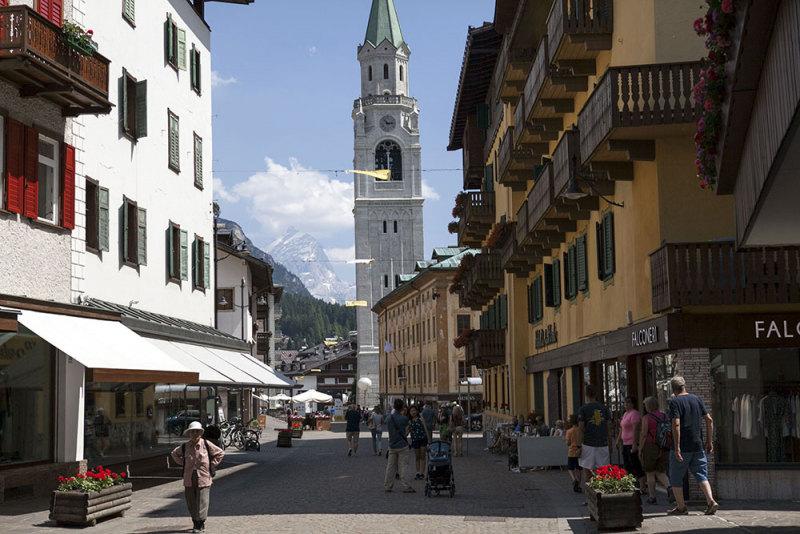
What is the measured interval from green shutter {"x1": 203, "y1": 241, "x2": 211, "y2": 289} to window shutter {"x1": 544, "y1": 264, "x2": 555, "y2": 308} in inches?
399

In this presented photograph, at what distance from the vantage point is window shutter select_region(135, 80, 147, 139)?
25.2 meters

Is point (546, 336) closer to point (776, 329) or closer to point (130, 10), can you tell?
point (130, 10)

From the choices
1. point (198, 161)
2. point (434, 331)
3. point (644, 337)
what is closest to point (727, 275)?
point (644, 337)

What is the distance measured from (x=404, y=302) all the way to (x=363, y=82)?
55372 mm

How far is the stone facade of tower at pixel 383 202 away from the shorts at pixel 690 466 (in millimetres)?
112469

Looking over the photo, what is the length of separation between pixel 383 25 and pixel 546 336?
113165mm

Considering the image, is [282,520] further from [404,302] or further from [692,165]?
[404,302]

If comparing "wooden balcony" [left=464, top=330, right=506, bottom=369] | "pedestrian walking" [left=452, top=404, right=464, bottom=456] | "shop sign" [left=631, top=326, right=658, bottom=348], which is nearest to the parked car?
"pedestrian walking" [left=452, top=404, right=464, bottom=456]

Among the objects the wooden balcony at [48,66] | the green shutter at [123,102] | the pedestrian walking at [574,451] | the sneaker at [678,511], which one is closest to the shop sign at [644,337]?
the pedestrian walking at [574,451]

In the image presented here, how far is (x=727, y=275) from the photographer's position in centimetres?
1584

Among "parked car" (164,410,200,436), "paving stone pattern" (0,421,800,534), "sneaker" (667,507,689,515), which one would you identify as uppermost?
"parked car" (164,410,200,436)

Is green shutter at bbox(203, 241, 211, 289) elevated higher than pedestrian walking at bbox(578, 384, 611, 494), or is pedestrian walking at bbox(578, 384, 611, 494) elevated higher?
green shutter at bbox(203, 241, 211, 289)

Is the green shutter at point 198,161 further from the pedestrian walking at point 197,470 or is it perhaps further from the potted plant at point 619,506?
the potted plant at point 619,506

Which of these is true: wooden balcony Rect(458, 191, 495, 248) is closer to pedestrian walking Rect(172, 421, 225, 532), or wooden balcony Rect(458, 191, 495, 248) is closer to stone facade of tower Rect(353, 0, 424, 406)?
pedestrian walking Rect(172, 421, 225, 532)
